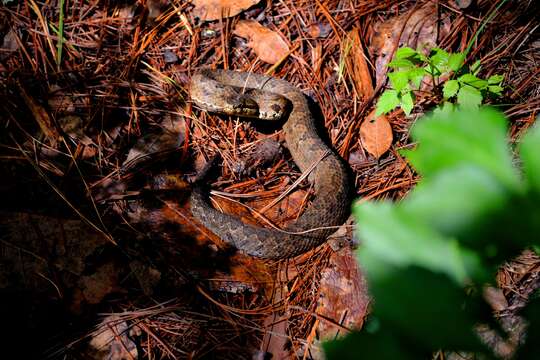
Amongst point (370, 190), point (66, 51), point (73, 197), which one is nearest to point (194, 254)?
point (73, 197)

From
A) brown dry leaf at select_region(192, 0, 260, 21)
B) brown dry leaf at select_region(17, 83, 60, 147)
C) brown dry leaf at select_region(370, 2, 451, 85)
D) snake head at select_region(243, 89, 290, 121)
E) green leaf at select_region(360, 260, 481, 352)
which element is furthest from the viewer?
brown dry leaf at select_region(192, 0, 260, 21)

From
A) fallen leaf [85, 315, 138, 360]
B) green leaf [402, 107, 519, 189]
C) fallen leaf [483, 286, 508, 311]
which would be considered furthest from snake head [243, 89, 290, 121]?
green leaf [402, 107, 519, 189]

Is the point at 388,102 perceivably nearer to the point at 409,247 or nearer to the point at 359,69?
the point at 359,69

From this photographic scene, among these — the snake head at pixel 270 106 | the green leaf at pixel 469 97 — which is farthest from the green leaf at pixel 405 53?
the snake head at pixel 270 106

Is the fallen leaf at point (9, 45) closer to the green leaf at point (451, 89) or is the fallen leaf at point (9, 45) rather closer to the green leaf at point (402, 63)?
the green leaf at point (402, 63)

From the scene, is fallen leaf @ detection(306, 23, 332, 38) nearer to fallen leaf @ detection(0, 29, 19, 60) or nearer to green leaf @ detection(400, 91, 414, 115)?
green leaf @ detection(400, 91, 414, 115)

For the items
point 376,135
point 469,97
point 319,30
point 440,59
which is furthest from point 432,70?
point 319,30
